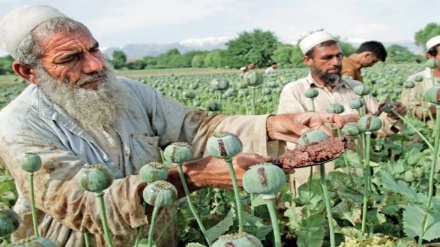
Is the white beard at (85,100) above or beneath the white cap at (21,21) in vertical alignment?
beneath

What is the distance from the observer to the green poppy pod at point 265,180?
138 cm

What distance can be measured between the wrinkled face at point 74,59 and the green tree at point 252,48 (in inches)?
1945

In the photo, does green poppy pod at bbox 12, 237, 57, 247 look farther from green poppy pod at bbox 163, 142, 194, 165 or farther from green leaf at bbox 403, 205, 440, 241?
green leaf at bbox 403, 205, 440, 241

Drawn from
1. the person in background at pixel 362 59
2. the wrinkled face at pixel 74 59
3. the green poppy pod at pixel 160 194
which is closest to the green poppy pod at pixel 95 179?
the green poppy pod at pixel 160 194

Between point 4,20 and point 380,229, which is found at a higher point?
point 4,20

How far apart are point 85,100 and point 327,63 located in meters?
2.83

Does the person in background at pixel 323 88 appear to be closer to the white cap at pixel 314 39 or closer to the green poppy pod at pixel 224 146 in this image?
the white cap at pixel 314 39

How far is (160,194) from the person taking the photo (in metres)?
1.75

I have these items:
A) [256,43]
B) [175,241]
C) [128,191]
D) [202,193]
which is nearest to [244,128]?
[202,193]

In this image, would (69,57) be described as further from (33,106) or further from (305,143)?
(305,143)

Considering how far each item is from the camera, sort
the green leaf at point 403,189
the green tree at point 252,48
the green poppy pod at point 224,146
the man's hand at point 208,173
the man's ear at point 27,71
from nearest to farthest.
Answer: the green poppy pod at point 224,146 → the green leaf at point 403,189 → the man's hand at point 208,173 → the man's ear at point 27,71 → the green tree at point 252,48

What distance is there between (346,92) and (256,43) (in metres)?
51.8

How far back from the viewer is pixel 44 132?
2520 millimetres

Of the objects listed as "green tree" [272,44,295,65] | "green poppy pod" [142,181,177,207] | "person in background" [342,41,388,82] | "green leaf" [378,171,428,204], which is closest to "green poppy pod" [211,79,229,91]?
"green leaf" [378,171,428,204]
